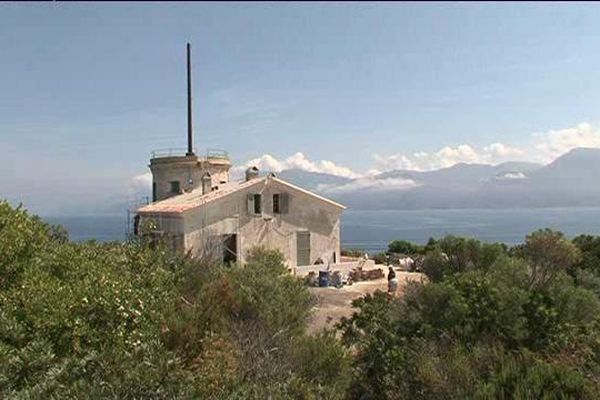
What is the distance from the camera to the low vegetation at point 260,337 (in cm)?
754

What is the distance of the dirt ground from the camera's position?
1884 cm

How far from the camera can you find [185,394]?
694 cm

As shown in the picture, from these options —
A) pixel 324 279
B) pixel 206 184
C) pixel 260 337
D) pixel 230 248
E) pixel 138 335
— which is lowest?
pixel 324 279

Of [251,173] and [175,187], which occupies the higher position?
[251,173]

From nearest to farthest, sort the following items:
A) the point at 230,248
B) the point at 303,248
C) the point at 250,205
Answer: the point at 230,248
the point at 250,205
the point at 303,248

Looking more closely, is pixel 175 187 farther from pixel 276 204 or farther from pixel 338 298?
pixel 338 298

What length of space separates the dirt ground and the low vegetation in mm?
3577

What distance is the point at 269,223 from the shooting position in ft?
93.0

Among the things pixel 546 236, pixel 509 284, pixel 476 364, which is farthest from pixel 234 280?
pixel 546 236

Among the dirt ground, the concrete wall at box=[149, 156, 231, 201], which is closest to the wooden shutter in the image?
the dirt ground

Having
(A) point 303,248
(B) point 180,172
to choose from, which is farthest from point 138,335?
(B) point 180,172

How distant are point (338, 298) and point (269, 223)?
22.3 feet

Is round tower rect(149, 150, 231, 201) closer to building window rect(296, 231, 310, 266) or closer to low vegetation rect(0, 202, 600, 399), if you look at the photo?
building window rect(296, 231, 310, 266)

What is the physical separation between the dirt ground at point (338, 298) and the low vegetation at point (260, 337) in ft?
11.7
